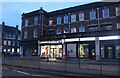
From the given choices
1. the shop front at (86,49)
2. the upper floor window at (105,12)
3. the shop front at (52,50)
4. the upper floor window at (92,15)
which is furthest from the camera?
the shop front at (52,50)

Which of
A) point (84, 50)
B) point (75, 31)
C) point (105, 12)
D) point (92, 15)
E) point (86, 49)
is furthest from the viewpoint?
A: point (75, 31)

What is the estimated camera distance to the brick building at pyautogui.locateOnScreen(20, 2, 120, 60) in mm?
29936

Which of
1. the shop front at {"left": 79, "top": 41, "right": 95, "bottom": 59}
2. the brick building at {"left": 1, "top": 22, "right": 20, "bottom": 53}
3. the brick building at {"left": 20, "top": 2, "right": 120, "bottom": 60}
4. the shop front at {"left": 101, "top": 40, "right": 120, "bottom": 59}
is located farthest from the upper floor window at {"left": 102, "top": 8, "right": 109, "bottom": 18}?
the brick building at {"left": 1, "top": 22, "right": 20, "bottom": 53}

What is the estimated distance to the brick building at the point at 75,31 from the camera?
1179 inches

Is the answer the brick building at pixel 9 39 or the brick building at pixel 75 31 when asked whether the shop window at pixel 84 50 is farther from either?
the brick building at pixel 9 39

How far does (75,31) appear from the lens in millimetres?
37812

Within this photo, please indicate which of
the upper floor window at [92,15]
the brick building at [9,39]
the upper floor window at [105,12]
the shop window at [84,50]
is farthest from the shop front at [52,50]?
the brick building at [9,39]

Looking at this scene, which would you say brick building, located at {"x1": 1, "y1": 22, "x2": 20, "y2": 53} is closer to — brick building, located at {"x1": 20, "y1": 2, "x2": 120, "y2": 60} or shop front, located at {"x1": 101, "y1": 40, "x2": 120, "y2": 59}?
brick building, located at {"x1": 20, "y1": 2, "x2": 120, "y2": 60}

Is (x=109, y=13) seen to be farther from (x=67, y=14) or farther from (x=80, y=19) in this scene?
(x=67, y=14)

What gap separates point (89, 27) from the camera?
35.9 m

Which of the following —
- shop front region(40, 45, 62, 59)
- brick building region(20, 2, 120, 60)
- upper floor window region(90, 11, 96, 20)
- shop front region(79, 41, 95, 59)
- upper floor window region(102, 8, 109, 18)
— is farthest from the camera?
shop front region(40, 45, 62, 59)

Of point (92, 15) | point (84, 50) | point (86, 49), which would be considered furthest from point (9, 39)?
point (86, 49)

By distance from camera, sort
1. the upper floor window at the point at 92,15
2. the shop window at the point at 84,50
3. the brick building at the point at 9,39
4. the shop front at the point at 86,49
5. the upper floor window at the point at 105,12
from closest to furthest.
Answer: the shop front at the point at 86,49 → the shop window at the point at 84,50 → the upper floor window at the point at 105,12 → the upper floor window at the point at 92,15 → the brick building at the point at 9,39

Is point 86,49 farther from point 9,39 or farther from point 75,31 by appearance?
point 9,39
